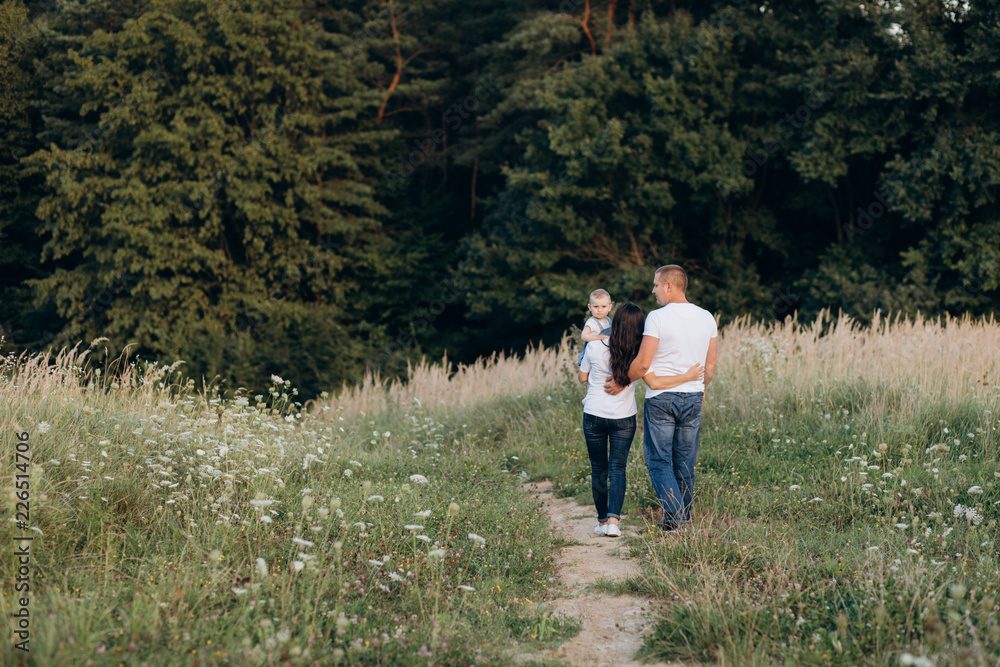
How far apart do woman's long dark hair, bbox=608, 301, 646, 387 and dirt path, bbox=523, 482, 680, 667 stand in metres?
1.29

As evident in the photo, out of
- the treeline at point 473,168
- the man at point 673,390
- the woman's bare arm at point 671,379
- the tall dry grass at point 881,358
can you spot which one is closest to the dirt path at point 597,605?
the man at point 673,390

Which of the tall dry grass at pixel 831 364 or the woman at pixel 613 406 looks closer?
the woman at pixel 613 406

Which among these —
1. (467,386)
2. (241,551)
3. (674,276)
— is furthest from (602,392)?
(467,386)

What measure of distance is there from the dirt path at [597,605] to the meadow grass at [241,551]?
142 mm

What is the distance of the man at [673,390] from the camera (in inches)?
212

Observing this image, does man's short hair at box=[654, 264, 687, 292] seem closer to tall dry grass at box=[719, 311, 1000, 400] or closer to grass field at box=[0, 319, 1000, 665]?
grass field at box=[0, 319, 1000, 665]

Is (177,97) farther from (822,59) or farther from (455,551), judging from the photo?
(455,551)

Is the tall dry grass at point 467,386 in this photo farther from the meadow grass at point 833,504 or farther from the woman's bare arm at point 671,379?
the woman's bare arm at point 671,379

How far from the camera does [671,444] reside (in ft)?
18.0

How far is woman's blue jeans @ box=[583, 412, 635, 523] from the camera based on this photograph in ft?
18.6

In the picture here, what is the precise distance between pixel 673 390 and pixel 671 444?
411mm

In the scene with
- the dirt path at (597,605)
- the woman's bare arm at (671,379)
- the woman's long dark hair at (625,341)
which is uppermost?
the woman's long dark hair at (625,341)

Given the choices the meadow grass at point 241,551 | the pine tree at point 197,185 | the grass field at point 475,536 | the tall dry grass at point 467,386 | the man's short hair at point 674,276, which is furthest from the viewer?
the pine tree at point 197,185

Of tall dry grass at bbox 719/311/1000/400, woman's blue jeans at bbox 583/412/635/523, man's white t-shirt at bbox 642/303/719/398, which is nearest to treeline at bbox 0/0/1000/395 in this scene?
tall dry grass at bbox 719/311/1000/400
